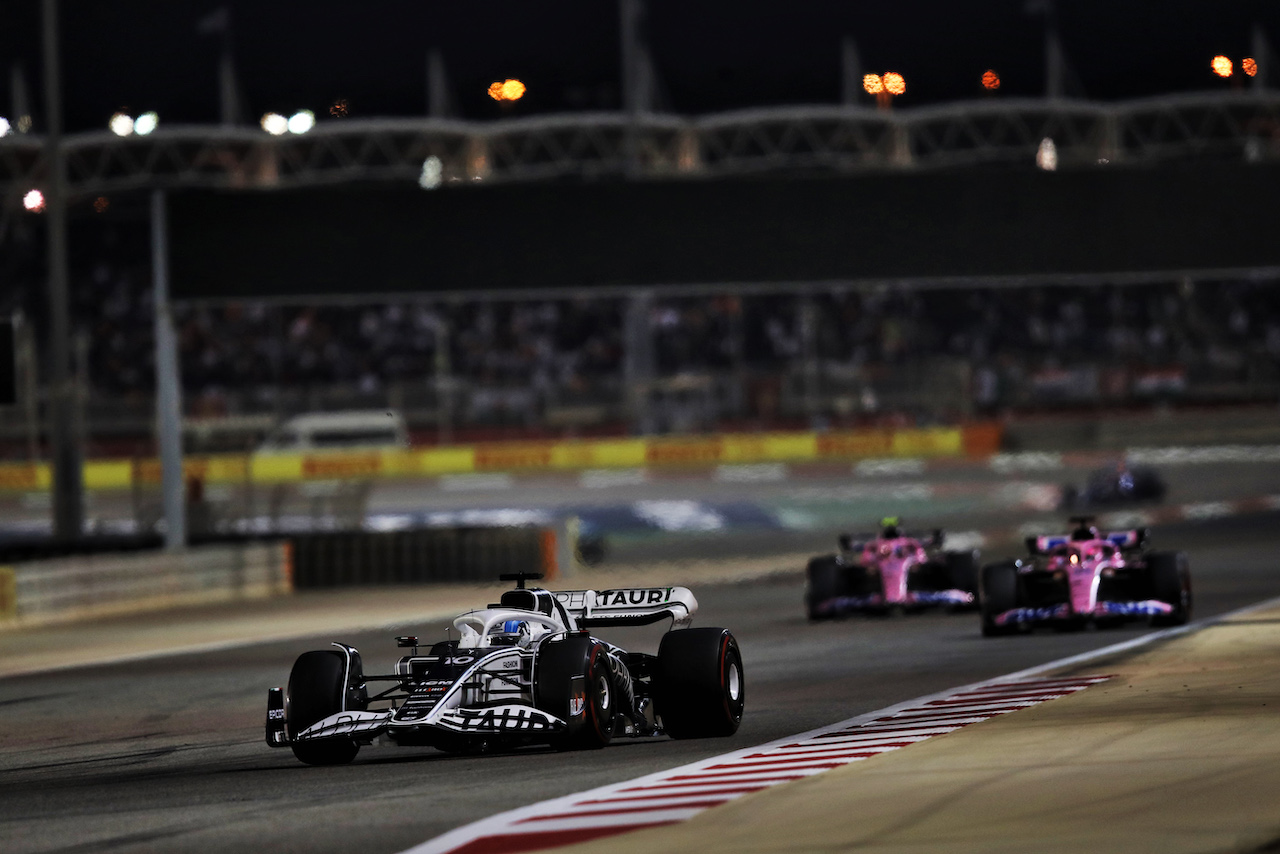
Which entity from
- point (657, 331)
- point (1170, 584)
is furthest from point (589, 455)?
point (1170, 584)

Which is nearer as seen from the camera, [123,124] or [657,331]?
[123,124]

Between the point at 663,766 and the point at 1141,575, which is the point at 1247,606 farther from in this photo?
the point at 663,766

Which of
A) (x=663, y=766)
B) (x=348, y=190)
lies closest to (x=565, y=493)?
(x=348, y=190)

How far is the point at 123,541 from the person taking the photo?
2869 cm

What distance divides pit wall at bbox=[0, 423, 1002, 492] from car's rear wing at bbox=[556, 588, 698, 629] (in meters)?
33.6

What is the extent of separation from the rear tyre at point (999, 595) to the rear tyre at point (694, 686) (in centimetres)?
688

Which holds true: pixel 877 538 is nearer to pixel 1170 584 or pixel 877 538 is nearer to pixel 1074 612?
pixel 1074 612

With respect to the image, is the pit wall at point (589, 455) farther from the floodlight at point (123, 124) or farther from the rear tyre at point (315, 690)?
the rear tyre at point (315, 690)

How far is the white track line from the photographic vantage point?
7.65 meters

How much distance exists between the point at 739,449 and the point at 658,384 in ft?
10.2

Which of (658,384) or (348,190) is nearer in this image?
(348,190)

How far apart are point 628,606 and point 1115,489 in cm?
2555

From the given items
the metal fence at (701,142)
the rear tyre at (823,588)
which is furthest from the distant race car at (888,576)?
the metal fence at (701,142)

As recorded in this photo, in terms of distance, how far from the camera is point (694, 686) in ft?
35.9
